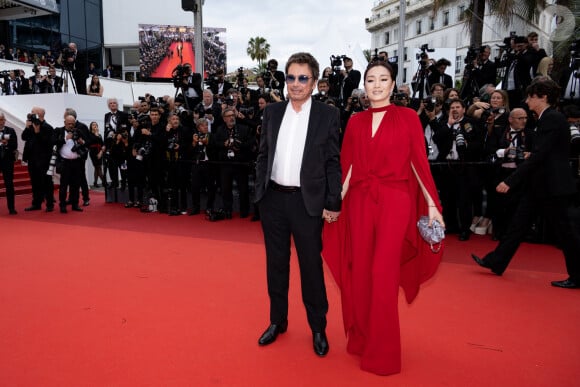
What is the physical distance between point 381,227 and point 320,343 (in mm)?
874

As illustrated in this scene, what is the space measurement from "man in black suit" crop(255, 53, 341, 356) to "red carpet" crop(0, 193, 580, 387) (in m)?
0.39

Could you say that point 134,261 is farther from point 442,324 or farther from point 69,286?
point 442,324

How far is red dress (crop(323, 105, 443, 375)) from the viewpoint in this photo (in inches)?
108

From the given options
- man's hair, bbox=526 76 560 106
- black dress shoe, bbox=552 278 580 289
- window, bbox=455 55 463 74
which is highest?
window, bbox=455 55 463 74

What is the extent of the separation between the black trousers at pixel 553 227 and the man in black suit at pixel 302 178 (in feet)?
8.14

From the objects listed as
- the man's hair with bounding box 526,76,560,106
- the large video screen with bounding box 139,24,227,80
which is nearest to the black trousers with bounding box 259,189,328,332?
the man's hair with bounding box 526,76,560,106

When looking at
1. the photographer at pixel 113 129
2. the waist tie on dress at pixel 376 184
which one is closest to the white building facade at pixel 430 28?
the photographer at pixel 113 129

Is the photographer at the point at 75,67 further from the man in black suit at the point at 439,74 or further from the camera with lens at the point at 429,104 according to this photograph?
the camera with lens at the point at 429,104

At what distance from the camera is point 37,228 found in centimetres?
735

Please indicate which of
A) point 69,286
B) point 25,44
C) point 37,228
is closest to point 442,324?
point 69,286

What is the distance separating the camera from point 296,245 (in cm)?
308

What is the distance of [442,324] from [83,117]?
12.5 metres

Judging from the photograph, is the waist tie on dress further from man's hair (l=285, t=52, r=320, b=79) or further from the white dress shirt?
man's hair (l=285, t=52, r=320, b=79)

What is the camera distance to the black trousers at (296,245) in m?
3.01
